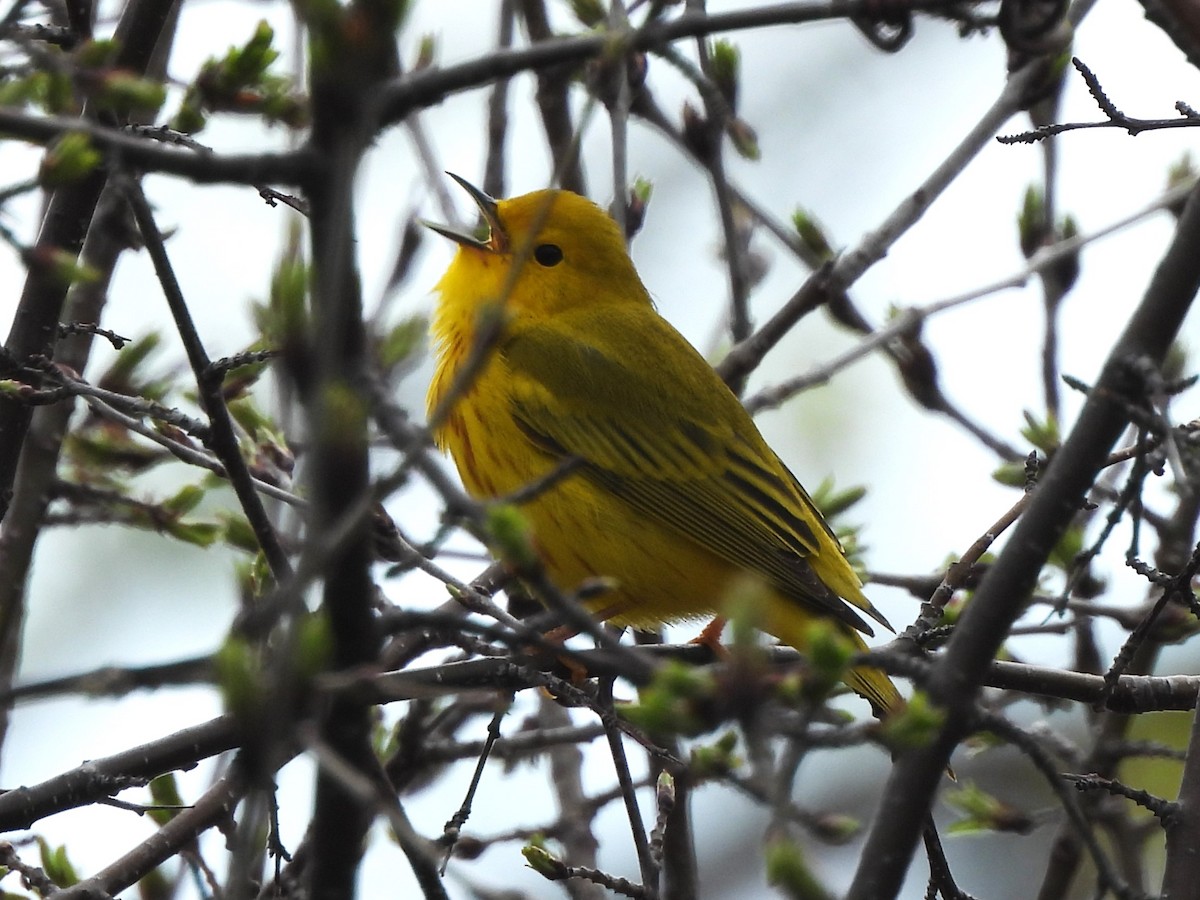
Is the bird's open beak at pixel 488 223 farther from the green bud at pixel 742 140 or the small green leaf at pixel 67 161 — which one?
the small green leaf at pixel 67 161

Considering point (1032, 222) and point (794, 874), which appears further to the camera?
point (1032, 222)

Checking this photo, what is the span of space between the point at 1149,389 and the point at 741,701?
97cm

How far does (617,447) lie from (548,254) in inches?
42.5

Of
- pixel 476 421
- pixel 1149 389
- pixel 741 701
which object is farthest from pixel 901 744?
pixel 476 421

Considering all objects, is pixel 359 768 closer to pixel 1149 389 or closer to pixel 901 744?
pixel 901 744

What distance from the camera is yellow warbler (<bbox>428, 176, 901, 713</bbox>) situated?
16.4 feet

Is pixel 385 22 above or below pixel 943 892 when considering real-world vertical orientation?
above

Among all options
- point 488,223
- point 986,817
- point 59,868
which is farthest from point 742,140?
point 59,868

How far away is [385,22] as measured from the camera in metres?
1.80

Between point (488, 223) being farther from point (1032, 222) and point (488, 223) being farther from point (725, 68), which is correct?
point (1032, 222)

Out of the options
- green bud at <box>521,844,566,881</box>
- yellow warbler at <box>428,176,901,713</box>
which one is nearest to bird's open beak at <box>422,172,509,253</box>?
yellow warbler at <box>428,176,901,713</box>

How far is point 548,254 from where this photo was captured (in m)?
6.05

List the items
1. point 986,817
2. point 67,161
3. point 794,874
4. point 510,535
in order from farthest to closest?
point 986,817
point 67,161
point 510,535
point 794,874

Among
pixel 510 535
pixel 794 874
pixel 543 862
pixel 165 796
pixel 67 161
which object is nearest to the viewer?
pixel 794 874
